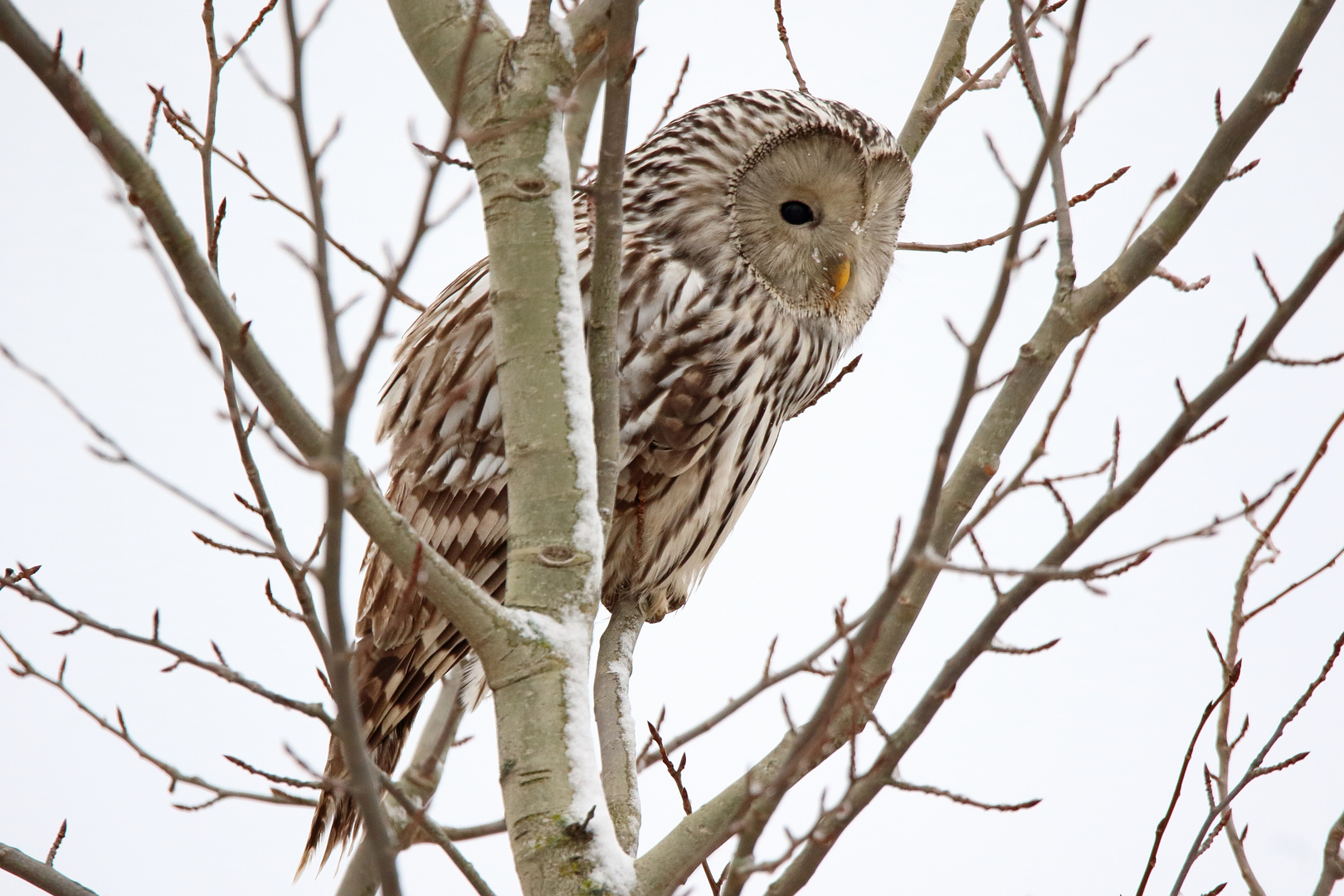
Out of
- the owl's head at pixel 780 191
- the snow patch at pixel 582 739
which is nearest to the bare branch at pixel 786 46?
the owl's head at pixel 780 191

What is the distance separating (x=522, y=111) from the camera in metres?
2.37

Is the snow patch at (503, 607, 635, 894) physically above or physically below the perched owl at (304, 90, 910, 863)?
below

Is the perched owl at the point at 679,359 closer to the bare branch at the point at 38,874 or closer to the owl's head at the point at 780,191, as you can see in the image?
the owl's head at the point at 780,191

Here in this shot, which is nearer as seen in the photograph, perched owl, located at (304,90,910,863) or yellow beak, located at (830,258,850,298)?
perched owl, located at (304,90,910,863)

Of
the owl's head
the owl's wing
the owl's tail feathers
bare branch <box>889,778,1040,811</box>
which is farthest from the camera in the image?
the owl's head

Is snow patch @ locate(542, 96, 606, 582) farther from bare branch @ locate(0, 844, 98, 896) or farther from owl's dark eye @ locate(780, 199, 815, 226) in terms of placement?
owl's dark eye @ locate(780, 199, 815, 226)

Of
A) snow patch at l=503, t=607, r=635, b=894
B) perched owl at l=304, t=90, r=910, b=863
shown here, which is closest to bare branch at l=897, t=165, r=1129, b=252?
perched owl at l=304, t=90, r=910, b=863

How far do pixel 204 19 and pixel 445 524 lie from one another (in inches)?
54.5

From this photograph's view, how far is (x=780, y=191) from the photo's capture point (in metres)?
3.91

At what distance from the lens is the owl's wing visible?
341cm

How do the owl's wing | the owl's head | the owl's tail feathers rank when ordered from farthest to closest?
1. the owl's head
2. the owl's wing
3. the owl's tail feathers

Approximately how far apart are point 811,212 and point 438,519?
1475 mm

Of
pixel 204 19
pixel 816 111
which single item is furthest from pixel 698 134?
pixel 204 19

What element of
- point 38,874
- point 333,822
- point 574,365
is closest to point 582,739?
point 574,365
